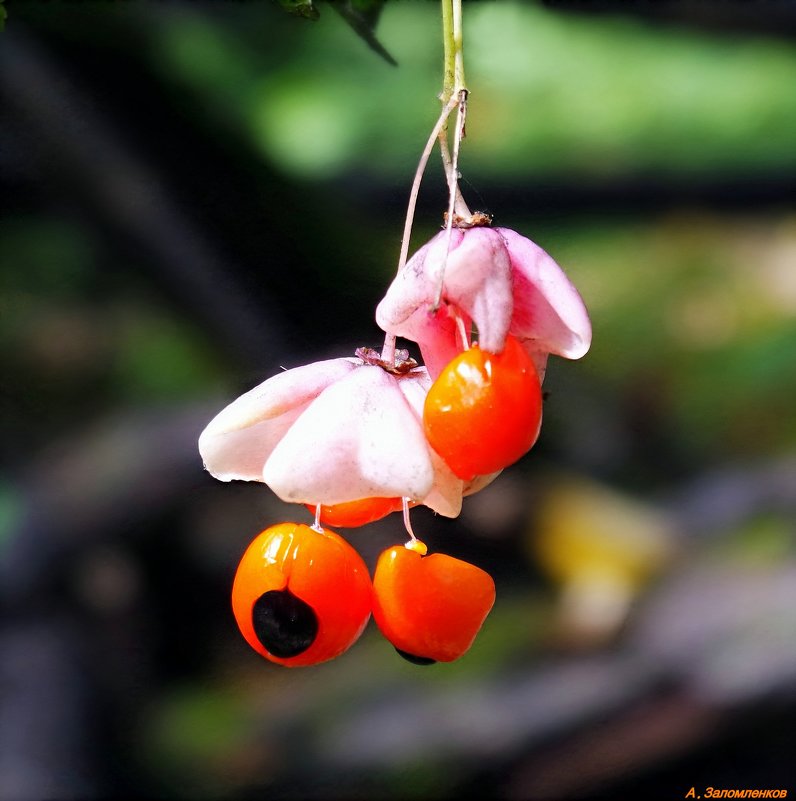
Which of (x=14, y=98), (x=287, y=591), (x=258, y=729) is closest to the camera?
(x=287, y=591)

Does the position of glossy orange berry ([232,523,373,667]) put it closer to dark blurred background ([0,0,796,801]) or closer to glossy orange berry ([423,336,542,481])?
glossy orange berry ([423,336,542,481])

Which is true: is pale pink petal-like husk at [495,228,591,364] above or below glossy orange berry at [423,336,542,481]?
above

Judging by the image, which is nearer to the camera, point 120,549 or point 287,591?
point 287,591

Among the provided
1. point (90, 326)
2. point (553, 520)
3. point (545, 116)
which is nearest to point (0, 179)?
point (90, 326)

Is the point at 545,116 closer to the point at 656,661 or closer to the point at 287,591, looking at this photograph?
the point at 656,661

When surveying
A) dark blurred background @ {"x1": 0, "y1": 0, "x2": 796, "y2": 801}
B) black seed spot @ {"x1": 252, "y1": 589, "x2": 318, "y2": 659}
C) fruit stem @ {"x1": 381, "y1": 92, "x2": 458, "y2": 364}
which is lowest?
black seed spot @ {"x1": 252, "y1": 589, "x2": 318, "y2": 659}

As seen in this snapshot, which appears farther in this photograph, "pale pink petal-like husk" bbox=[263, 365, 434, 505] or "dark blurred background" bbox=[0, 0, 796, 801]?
"dark blurred background" bbox=[0, 0, 796, 801]

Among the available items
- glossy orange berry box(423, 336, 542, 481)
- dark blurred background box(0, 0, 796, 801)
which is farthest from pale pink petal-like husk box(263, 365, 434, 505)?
dark blurred background box(0, 0, 796, 801)
